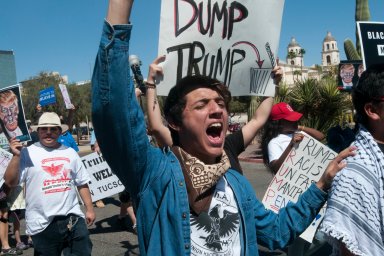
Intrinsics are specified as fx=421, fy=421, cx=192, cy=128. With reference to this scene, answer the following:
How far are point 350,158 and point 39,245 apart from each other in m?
2.87

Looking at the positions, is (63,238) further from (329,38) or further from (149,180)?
A: (329,38)

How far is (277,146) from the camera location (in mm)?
4176

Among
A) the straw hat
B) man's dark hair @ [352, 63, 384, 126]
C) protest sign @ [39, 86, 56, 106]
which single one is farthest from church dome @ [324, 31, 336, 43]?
man's dark hair @ [352, 63, 384, 126]

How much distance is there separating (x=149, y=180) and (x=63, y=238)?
2.52 metres

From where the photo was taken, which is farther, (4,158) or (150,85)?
(4,158)

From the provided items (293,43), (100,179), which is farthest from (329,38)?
(100,179)

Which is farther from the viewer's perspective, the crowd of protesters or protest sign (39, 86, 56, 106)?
protest sign (39, 86, 56, 106)

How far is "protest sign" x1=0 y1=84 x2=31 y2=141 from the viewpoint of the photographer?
4500 millimetres

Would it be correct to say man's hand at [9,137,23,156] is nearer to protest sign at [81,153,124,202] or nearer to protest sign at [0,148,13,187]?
protest sign at [0,148,13,187]

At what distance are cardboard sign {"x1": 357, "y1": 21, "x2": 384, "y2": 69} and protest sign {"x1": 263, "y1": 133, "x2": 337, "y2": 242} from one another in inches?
31.4

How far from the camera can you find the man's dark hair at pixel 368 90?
1.94 m

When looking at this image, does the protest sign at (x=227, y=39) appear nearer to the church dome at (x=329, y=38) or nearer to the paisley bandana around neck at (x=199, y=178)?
the paisley bandana around neck at (x=199, y=178)

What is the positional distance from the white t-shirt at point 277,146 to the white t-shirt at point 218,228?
7.95ft

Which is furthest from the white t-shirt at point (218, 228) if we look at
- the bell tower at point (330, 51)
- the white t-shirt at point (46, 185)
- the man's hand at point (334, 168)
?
the bell tower at point (330, 51)
